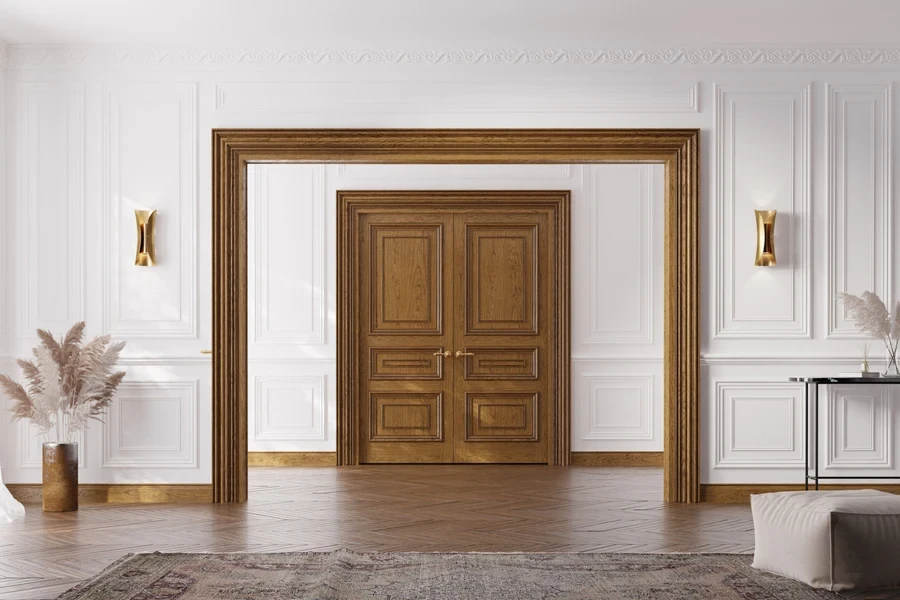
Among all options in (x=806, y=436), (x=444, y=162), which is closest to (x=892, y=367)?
(x=806, y=436)

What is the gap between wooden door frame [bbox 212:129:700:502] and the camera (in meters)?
6.30

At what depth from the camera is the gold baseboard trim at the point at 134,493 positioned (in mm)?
6281

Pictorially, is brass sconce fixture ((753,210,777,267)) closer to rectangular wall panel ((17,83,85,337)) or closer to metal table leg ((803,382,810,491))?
metal table leg ((803,382,810,491))

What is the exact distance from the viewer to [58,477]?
234 inches

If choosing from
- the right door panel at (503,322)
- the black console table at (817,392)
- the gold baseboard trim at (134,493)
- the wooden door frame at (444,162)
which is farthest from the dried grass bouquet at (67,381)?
the black console table at (817,392)

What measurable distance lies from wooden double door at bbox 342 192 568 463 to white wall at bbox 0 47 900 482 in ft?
7.40

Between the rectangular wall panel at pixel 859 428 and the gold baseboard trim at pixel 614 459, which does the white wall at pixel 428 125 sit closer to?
the rectangular wall panel at pixel 859 428

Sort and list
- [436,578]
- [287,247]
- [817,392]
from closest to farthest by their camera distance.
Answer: [436,578], [817,392], [287,247]

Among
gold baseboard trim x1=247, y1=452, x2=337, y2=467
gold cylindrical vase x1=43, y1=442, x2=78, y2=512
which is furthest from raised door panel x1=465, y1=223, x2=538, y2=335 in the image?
gold cylindrical vase x1=43, y1=442, x2=78, y2=512

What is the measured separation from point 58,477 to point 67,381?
1.99 feet

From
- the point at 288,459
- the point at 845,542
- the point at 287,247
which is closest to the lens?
the point at 845,542

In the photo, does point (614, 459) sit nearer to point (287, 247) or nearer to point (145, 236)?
point (287, 247)

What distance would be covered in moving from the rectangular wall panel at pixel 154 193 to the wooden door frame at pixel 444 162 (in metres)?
0.22

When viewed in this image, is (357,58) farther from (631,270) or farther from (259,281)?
(631,270)
